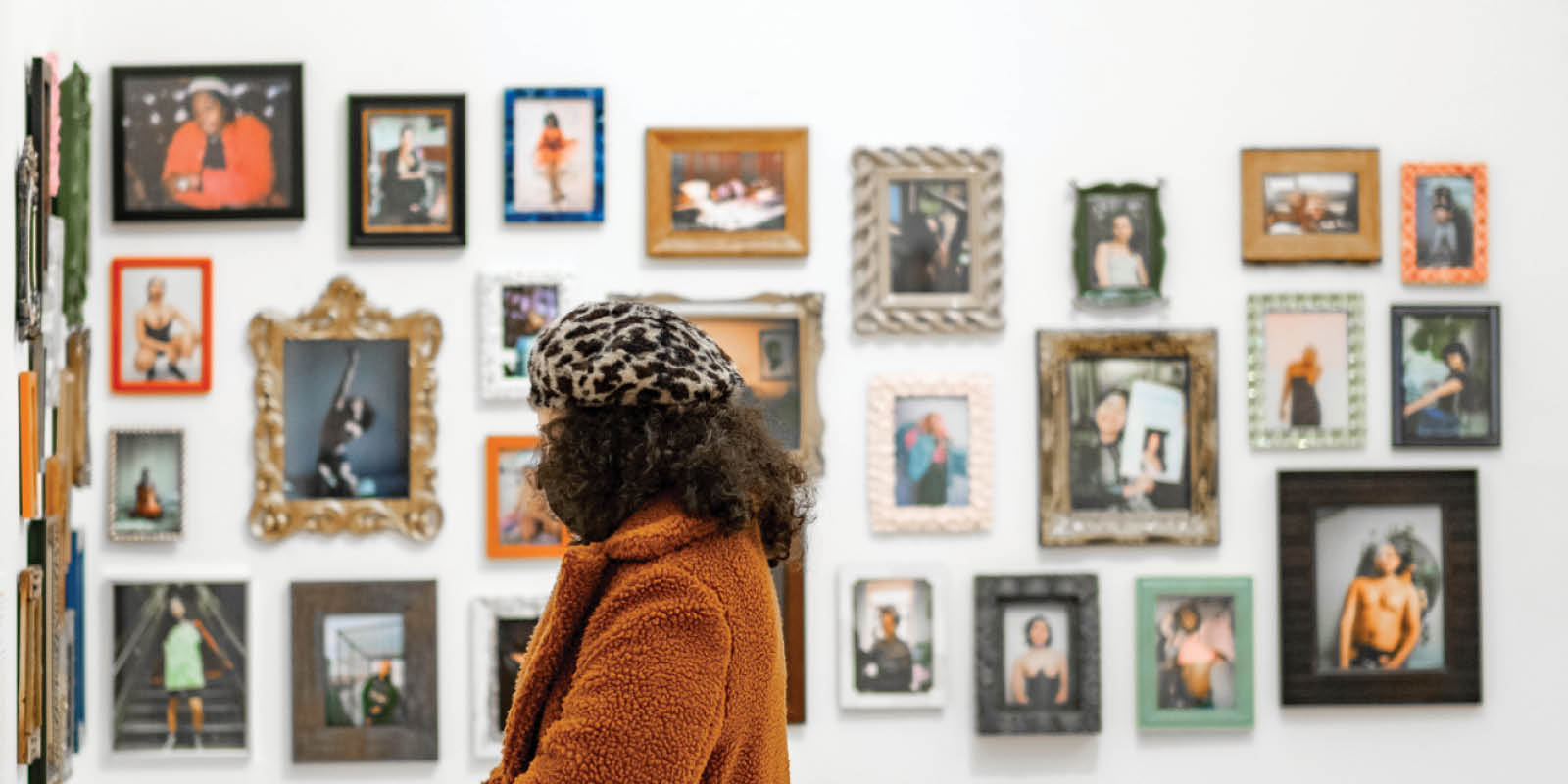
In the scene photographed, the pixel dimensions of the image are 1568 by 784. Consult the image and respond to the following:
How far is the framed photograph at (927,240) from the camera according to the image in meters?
2.88

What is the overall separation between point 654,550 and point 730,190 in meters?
1.50

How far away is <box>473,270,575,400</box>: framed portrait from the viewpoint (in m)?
2.85

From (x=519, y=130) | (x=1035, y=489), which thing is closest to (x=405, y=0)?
(x=519, y=130)

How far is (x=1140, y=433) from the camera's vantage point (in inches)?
115

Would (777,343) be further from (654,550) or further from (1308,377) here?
(654,550)

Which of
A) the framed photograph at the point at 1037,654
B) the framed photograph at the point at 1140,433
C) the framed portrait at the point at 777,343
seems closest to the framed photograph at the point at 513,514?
the framed portrait at the point at 777,343

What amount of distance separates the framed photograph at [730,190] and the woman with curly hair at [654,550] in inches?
51.9

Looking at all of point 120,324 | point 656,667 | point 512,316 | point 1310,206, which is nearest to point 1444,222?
point 1310,206

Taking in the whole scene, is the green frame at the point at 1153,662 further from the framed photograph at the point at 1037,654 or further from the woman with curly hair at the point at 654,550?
the woman with curly hair at the point at 654,550

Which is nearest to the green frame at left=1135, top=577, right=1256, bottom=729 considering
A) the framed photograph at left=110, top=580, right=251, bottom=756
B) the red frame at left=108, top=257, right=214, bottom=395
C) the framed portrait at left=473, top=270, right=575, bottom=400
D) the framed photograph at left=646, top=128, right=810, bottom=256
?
the framed photograph at left=646, top=128, right=810, bottom=256

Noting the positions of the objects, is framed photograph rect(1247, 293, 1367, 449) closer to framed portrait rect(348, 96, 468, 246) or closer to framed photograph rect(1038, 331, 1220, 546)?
framed photograph rect(1038, 331, 1220, 546)

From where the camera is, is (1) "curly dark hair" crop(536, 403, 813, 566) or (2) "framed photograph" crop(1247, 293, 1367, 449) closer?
(1) "curly dark hair" crop(536, 403, 813, 566)

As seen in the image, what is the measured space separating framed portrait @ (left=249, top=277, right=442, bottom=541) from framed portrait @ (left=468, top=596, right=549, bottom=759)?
20 centimetres

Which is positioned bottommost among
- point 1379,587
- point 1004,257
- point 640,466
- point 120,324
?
point 1379,587
